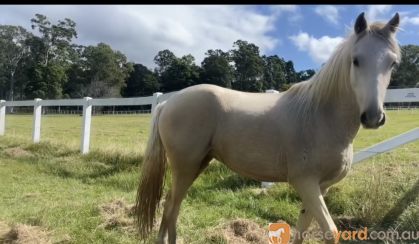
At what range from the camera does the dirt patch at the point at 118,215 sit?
13.1 ft

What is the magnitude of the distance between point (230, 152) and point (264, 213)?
5.62 ft

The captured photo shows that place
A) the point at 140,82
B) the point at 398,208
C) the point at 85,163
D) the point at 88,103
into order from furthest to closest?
the point at 140,82, the point at 88,103, the point at 85,163, the point at 398,208

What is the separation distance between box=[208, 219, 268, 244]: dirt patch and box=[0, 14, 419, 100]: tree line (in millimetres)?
38872

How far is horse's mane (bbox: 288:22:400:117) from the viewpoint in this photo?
8.71 feet

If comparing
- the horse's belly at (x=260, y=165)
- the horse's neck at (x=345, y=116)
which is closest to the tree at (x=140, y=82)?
the horse's belly at (x=260, y=165)

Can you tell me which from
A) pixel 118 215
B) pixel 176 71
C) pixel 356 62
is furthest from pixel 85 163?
pixel 176 71

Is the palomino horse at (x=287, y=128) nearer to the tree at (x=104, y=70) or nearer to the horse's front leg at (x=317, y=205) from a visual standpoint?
the horse's front leg at (x=317, y=205)

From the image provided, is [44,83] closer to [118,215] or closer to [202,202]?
[202,202]

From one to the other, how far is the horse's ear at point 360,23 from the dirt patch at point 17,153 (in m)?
8.32

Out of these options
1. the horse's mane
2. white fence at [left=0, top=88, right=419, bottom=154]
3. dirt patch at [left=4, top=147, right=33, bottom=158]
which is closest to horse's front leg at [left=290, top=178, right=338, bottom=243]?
the horse's mane

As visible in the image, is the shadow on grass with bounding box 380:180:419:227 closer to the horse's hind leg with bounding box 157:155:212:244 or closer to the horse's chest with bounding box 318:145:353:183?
the horse's chest with bounding box 318:145:353:183

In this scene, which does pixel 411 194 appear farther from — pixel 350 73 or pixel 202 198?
pixel 202 198

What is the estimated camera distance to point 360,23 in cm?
266

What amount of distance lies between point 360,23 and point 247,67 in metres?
48.6
